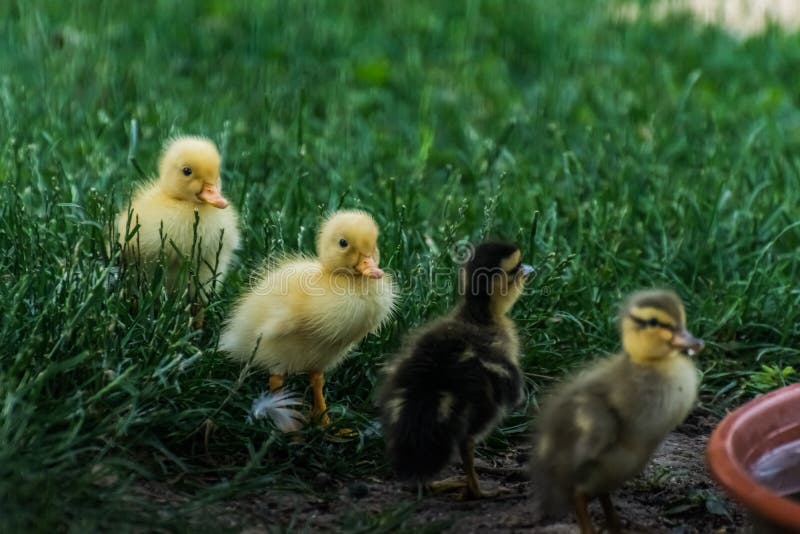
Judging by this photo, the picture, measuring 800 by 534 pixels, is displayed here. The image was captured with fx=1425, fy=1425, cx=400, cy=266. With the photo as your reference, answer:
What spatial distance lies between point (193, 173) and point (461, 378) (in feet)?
5.08

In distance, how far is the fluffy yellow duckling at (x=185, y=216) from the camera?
5457 mm

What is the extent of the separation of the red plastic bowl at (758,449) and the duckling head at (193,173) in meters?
2.24

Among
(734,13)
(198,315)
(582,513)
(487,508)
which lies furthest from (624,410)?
(734,13)

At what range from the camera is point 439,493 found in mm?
4840

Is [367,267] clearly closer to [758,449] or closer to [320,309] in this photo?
[320,309]

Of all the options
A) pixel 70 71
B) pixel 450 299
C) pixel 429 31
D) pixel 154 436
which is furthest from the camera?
pixel 429 31

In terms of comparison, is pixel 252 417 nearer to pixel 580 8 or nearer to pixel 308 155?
pixel 308 155

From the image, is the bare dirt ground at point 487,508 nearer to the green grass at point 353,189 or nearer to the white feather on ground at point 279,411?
the green grass at point 353,189

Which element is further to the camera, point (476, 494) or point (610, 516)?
point (476, 494)

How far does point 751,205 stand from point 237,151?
2.61 metres

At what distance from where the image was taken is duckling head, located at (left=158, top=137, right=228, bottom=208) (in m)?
5.50

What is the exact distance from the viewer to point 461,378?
457cm

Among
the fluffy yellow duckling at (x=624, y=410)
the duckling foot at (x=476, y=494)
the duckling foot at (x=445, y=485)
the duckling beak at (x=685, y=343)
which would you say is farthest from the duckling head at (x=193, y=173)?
the duckling beak at (x=685, y=343)

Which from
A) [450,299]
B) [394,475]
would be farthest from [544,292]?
[394,475]
